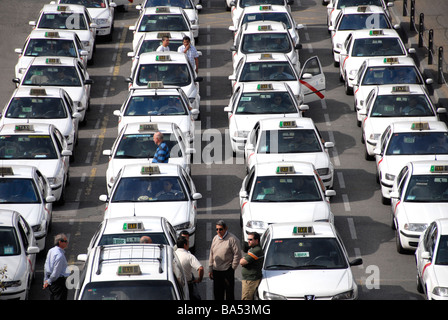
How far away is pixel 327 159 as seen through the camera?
76.9 feet

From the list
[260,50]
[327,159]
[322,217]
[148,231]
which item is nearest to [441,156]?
[327,159]

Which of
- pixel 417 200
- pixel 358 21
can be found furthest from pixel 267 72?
pixel 417 200

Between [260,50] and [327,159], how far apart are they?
28.0 feet

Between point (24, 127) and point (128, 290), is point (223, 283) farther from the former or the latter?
point (24, 127)

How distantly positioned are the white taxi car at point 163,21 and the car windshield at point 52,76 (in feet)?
15.1

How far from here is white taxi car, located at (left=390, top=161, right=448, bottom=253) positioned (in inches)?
790

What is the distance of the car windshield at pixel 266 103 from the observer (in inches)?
1032

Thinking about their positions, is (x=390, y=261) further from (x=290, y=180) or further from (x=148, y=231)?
(x=148, y=231)

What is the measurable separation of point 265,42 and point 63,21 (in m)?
7.06

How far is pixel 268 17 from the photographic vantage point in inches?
1350

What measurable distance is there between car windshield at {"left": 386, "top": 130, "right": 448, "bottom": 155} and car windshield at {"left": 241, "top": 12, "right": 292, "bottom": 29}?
1130 centimetres

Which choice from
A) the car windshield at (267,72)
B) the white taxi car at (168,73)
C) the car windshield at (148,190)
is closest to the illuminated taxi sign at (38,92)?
the white taxi car at (168,73)

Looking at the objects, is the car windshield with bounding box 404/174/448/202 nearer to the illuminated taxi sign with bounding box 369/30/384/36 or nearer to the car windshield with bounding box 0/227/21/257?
the car windshield with bounding box 0/227/21/257

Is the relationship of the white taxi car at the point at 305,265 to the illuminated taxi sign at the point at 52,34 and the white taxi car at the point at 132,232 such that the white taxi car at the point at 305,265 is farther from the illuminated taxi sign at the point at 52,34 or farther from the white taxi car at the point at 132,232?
the illuminated taxi sign at the point at 52,34
